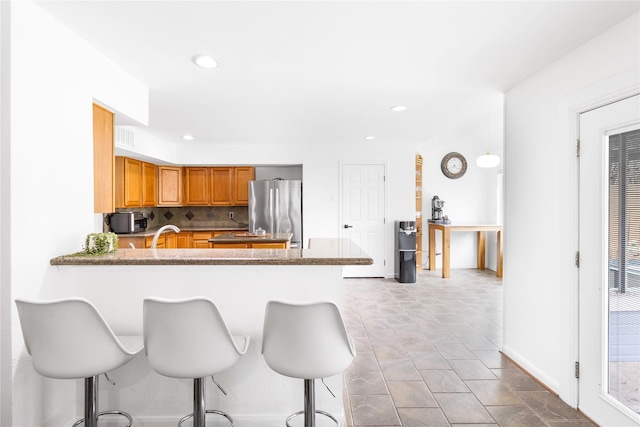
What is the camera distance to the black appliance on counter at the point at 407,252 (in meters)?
5.83

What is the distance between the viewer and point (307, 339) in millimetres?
1569

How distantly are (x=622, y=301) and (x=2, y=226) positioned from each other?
3.17m

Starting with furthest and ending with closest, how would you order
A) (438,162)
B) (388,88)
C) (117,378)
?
(438,162) → (388,88) → (117,378)

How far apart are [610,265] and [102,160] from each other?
319 centimetres

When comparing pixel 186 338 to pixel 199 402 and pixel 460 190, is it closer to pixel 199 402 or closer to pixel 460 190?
pixel 199 402

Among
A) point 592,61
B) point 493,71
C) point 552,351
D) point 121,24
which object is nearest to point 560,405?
point 552,351

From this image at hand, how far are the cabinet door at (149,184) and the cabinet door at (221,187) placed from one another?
35.4 inches

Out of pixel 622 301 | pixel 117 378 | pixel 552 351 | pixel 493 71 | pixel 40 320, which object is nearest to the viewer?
pixel 40 320

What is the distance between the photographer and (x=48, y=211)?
1872mm

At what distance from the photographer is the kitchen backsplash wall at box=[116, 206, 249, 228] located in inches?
259

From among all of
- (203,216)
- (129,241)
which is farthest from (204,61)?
(203,216)

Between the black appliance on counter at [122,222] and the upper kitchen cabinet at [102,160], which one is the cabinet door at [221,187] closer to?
the black appliance on counter at [122,222]

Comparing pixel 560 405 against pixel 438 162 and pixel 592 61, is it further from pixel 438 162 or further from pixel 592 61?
pixel 438 162

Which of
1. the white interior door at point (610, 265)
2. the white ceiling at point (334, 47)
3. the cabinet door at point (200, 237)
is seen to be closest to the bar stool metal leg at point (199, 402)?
the white ceiling at point (334, 47)
